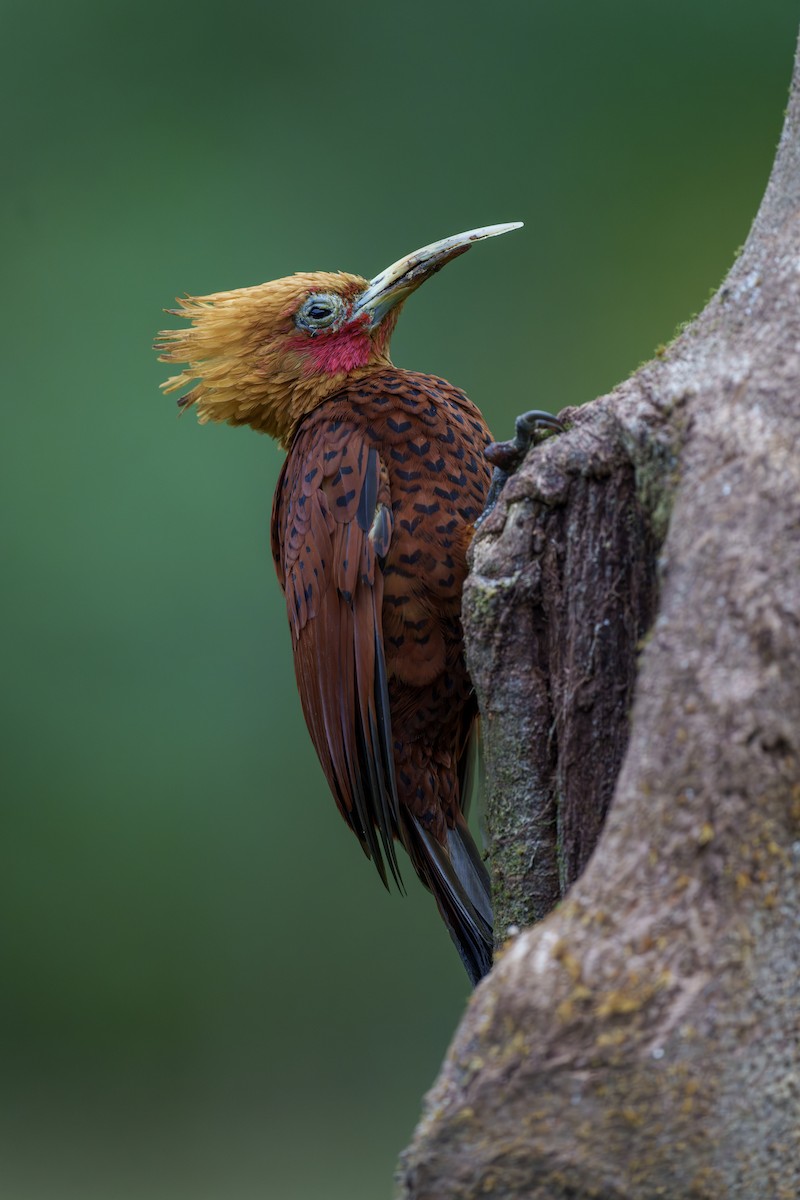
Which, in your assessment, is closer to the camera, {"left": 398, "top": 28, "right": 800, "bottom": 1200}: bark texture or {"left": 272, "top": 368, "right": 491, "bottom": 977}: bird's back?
{"left": 398, "top": 28, "right": 800, "bottom": 1200}: bark texture

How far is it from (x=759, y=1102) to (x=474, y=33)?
4051mm

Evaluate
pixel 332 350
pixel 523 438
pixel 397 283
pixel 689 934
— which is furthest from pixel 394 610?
pixel 689 934

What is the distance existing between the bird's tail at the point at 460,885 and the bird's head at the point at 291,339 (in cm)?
88

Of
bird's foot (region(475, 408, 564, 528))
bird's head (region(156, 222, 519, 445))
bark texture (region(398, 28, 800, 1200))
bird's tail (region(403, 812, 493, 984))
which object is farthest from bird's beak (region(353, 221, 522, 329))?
bark texture (region(398, 28, 800, 1200))

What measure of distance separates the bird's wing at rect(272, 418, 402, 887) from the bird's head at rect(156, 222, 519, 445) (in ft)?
0.74

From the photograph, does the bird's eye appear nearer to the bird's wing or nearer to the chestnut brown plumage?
the chestnut brown plumage

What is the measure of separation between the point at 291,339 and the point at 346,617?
655 millimetres

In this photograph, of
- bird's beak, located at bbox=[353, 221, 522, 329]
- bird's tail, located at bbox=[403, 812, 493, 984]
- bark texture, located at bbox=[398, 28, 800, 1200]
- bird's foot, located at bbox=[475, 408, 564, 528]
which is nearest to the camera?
bark texture, located at bbox=[398, 28, 800, 1200]

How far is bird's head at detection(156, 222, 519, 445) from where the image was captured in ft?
8.20

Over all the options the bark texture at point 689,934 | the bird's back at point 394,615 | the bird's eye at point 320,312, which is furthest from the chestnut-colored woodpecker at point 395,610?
the bark texture at point 689,934

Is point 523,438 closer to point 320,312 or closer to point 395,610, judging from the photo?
point 395,610

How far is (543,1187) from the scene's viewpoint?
1.08m

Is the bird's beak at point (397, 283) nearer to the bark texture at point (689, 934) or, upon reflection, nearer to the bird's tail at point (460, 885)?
the bird's tail at point (460, 885)

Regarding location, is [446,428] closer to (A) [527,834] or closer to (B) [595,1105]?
(A) [527,834]
